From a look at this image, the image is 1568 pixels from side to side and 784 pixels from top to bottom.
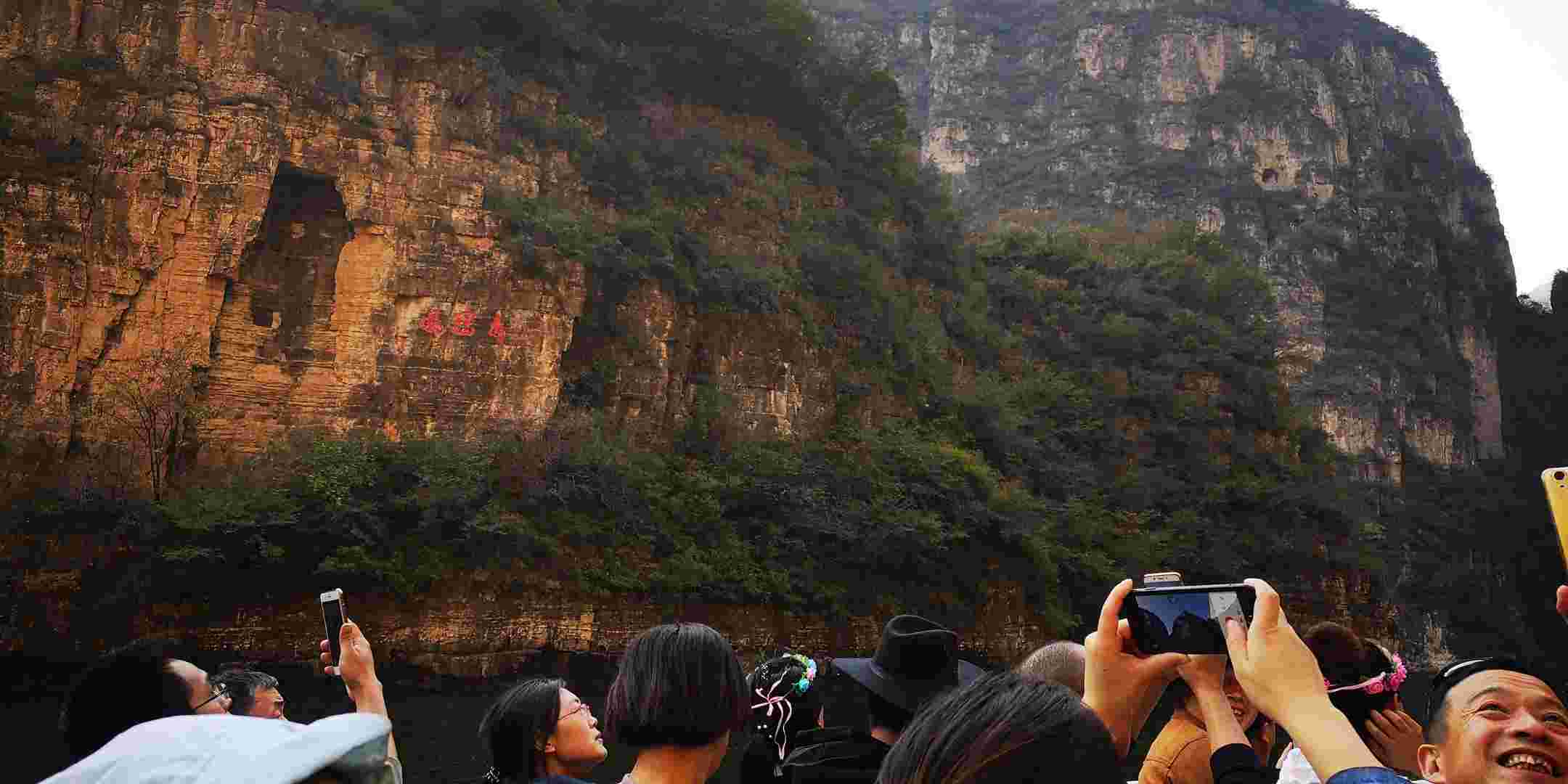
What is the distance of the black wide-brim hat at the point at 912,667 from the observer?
8.18 feet

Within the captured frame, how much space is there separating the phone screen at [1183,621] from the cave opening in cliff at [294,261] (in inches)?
800

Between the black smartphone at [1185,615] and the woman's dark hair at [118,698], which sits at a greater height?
the black smartphone at [1185,615]

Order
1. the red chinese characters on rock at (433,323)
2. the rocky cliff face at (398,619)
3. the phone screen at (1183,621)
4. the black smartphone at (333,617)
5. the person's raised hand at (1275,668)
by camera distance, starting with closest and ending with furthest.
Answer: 1. the person's raised hand at (1275,668)
2. the phone screen at (1183,621)
3. the black smartphone at (333,617)
4. the rocky cliff face at (398,619)
5. the red chinese characters on rock at (433,323)

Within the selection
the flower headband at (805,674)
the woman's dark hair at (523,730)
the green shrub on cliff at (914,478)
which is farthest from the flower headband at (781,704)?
the green shrub on cliff at (914,478)

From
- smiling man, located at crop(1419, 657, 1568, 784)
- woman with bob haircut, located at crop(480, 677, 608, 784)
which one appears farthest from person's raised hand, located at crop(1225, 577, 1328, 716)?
woman with bob haircut, located at crop(480, 677, 608, 784)

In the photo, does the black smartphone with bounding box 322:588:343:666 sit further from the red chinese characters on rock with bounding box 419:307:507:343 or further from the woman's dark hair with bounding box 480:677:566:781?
the red chinese characters on rock with bounding box 419:307:507:343

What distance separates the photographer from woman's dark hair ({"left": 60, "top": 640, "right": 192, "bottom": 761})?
242 centimetres

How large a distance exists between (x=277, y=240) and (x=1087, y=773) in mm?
22059

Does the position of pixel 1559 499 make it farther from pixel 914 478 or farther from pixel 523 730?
pixel 914 478

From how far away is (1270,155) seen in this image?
178ft

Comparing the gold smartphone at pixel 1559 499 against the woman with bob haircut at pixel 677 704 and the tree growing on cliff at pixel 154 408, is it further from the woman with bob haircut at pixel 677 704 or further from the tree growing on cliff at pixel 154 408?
the tree growing on cliff at pixel 154 408

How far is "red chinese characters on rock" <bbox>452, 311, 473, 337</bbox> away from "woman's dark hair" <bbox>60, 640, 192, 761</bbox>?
1855 cm

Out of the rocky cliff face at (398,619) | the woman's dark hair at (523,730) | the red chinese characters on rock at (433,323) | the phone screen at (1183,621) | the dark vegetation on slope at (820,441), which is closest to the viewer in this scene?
the phone screen at (1183,621)

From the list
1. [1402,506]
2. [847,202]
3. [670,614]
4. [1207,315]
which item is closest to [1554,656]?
[1402,506]
